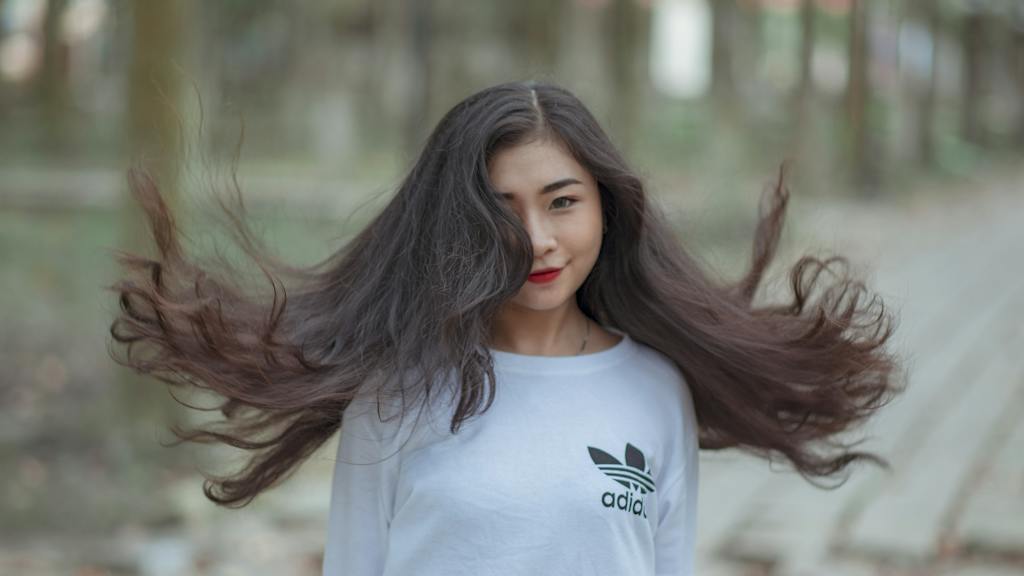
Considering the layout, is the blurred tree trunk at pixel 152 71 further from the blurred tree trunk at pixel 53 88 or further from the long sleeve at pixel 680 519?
the blurred tree trunk at pixel 53 88

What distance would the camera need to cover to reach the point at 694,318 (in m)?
2.38

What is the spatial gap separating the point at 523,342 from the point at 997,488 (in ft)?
12.4

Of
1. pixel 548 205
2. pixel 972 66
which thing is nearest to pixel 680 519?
pixel 548 205

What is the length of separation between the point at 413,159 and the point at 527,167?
310mm

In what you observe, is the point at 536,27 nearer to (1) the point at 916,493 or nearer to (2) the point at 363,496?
(1) the point at 916,493

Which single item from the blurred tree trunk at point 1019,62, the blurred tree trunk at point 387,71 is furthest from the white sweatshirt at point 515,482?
the blurred tree trunk at point 1019,62

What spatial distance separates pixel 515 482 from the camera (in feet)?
6.86

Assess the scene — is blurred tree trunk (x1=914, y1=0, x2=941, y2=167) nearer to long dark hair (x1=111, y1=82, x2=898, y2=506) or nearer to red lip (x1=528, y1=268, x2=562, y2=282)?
long dark hair (x1=111, y1=82, x2=898, y2=506)

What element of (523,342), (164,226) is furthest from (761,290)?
(164,226)

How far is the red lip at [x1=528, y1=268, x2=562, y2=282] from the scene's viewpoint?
2.18 meters

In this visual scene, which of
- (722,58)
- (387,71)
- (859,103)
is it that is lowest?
(387,71)

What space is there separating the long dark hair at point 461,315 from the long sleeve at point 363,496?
55 mm

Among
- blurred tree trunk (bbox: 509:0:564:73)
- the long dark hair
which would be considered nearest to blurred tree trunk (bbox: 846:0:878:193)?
blurred tree trunk (bbox: 509:0:564:73)

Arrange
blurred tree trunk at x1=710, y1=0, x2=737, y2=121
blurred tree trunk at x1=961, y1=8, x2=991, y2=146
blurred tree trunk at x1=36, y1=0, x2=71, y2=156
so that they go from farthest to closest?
1. blurred tree trunk at x1=961, y1=8, x2=991, y2=146
2. blurred tree trunk at x1=710, y1=0, x2=737, y2=121
3. blurred tree trunk at x1=36, y1=0, x2=71, y2=156
